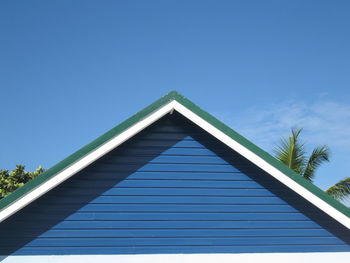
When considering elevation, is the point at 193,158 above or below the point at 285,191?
above

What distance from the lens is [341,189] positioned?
20.3 meters

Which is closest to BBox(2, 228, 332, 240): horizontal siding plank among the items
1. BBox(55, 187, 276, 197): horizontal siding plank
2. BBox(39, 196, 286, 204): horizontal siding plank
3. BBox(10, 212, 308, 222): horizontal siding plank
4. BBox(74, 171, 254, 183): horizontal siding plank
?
BBox(10, 212, 308, 222): horizontal siding plank

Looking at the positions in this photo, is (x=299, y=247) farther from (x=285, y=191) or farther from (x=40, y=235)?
(x=40, y=235)

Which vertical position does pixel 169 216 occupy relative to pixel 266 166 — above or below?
below

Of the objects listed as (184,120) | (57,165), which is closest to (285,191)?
(184,120)

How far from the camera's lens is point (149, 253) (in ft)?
22.5

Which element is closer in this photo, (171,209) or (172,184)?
(171,209)

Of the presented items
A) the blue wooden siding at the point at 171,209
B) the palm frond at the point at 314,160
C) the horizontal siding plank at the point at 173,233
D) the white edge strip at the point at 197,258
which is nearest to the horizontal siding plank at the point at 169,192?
the blue wooden siding at the point at 171,209

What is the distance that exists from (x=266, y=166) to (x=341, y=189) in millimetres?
15318

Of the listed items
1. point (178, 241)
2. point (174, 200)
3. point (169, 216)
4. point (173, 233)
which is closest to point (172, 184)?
point (174, 200)

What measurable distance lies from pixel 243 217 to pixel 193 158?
57.4 inches

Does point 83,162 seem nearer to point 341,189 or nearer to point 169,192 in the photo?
point 169,192

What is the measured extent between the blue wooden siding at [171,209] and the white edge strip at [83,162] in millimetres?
446

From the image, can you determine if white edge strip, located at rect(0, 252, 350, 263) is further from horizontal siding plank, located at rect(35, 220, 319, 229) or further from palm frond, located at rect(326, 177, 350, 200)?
palm frond, located at rect(326, 177, 350, 200)
